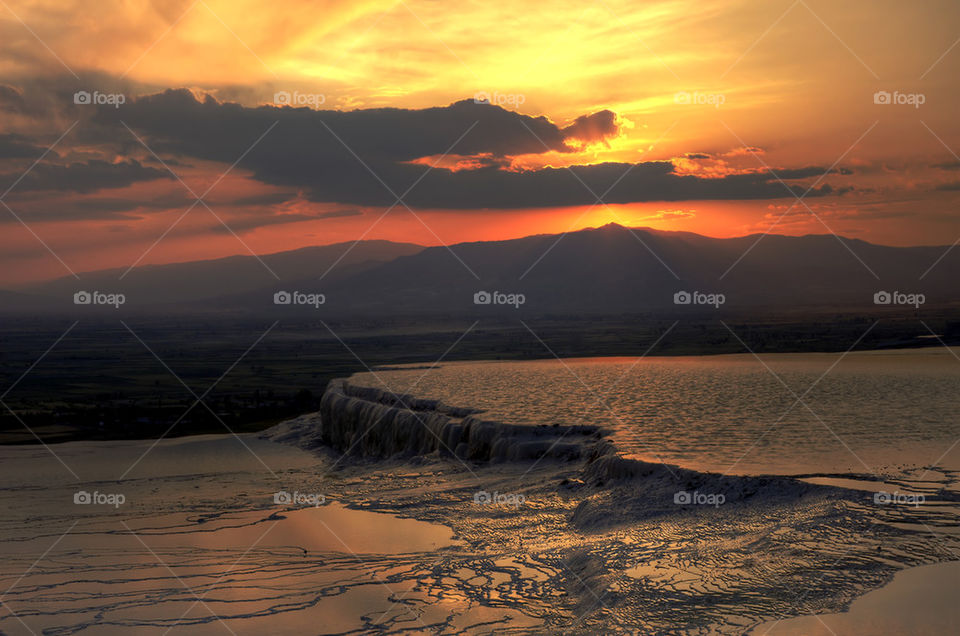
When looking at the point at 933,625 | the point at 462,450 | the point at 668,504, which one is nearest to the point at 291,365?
the point at 462,450

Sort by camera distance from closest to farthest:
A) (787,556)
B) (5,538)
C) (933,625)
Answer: (933,625)
(787,556)
(5,538)

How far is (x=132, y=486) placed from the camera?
2803 centimetres

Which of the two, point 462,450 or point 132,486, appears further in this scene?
point 132,486

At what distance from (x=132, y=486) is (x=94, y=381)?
59178mm

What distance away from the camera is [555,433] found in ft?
71.8

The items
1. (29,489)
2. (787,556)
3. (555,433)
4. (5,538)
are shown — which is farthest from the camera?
(29,489)

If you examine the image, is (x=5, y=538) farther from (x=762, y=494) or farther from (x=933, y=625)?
(x=933, y=625)

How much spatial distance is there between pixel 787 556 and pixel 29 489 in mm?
26754

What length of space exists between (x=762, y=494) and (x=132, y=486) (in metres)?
22.6

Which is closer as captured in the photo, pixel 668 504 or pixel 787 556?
pixel 787 556

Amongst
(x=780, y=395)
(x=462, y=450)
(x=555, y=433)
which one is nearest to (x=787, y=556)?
(x=555, y=433)

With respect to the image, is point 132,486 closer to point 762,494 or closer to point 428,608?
point 428,608

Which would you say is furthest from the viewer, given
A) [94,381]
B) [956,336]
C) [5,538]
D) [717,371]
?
[94,381]

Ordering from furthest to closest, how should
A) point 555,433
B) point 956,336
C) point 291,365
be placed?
point 291,365 < point 956,336 < point 555,433
